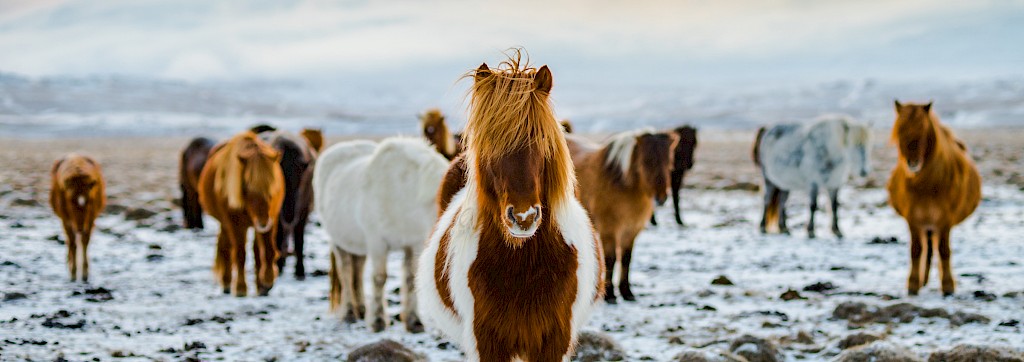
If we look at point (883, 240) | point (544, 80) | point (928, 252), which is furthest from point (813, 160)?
point (544, 80)

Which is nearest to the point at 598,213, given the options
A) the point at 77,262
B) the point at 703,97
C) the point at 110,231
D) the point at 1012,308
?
the point at 1012,308

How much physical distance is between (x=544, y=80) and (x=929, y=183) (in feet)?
18.3

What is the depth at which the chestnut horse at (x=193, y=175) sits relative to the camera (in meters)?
12.0

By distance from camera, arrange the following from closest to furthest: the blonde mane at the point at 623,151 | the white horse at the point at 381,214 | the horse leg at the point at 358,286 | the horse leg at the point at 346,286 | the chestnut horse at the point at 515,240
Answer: the chestnut horse at the point at 515,240 → the white horse at the point at 381,214 → the horse leg at the point at 346,286 → the horse leg at the point at 358,286 → the blonde mane at the point at 623,151

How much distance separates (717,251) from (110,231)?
9.39 m

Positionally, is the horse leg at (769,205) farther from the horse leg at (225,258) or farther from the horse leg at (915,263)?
the horse leg at (225,258)

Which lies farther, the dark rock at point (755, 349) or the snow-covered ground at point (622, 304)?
the snow-covered ground at point (622, 304)

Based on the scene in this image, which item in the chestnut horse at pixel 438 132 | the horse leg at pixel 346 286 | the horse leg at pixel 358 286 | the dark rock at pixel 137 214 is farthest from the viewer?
the dark rock at pixel 137 214

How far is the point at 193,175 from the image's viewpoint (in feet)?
39.3

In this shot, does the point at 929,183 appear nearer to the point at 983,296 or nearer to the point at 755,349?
the point at 983,296

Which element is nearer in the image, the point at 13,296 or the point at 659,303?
the point at 13,296

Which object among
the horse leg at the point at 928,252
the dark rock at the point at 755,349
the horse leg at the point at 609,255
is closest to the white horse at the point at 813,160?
the horse leg at the point at 928,252

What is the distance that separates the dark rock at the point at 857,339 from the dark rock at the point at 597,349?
5.15 ft

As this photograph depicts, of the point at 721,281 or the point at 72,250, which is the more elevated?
the point at 72,250
